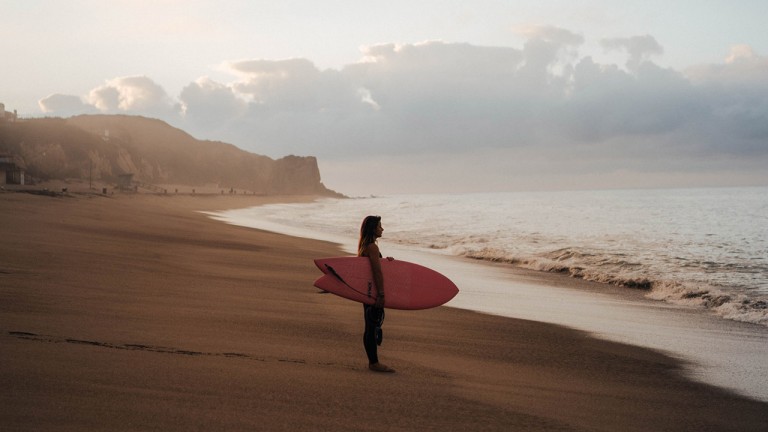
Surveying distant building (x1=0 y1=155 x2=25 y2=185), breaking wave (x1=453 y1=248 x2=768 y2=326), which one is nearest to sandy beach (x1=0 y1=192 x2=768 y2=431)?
breaking wave (x1=453 y1=248 x2=768 y2=326)

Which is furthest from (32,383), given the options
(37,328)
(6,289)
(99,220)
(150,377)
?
(99,220)

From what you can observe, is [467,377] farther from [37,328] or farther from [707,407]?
[37,328]

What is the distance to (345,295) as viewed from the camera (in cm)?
623

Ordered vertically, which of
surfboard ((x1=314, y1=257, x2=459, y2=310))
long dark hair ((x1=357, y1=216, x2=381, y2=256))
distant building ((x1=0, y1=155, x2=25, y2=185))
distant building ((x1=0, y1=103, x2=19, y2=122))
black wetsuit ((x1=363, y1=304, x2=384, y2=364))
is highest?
Answer: distant building ((x1=0, y1=103, x2=19, y2=122))

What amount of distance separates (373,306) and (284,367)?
1.09 m

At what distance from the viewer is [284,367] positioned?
552cm

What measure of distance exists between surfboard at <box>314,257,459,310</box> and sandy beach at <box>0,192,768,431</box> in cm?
64

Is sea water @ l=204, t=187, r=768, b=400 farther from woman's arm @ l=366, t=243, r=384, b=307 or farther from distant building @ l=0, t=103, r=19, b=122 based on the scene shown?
distant building @ l=0, t=103, r=19, b=122

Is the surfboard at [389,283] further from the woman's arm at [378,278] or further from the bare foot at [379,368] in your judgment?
the bare foot at [379,368]

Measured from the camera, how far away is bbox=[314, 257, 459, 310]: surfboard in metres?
6.19

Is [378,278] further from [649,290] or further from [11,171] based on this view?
[11,171]

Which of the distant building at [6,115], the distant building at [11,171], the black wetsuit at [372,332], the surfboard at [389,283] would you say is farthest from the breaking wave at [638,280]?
the distant building at [6,115]

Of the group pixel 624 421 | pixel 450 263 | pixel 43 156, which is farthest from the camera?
pixel 43 156

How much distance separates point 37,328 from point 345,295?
305cm
